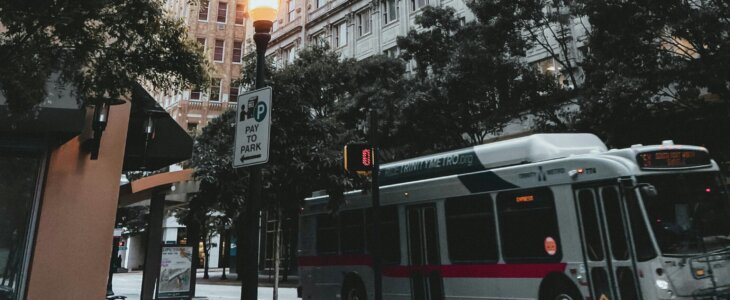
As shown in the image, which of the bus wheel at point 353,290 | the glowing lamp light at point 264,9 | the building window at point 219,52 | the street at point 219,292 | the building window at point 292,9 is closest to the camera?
the glowing lamp light at point 264,9

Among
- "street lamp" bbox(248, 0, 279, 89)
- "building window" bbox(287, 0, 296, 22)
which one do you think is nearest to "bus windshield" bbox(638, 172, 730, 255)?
"street lamp" bbox(248, 0, 279, 89)

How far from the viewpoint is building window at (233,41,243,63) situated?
47.6m

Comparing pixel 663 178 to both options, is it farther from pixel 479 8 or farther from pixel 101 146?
pixel 479 8

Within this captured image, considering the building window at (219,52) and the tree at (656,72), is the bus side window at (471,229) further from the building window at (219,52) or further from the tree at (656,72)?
the building window at (219,52)

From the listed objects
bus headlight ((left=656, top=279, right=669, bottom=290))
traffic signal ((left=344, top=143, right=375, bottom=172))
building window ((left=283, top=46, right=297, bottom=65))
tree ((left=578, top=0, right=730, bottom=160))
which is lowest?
bus headlight ((left=656, top=279, right=669, bottom=290))

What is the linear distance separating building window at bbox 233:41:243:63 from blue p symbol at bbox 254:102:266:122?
43008 mm

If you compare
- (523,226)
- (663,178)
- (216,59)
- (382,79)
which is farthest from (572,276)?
(216,59)

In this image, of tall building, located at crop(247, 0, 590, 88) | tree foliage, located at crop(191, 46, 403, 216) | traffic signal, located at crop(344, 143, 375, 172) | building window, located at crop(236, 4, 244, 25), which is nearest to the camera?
traffic signal, located at crop(344, 143, 375, 172)

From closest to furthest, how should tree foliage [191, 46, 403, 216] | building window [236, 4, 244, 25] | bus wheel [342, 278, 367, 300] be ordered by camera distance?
bus wheel [342, 278, 367, 300], tree foliage [191, 46, 403, 216], building window [236, 4, 244, 25]

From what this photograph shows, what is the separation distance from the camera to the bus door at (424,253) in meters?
11.1

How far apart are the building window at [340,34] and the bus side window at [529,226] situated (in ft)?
84.0

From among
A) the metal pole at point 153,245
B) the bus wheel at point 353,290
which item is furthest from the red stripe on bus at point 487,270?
the metal pole at point 153,245

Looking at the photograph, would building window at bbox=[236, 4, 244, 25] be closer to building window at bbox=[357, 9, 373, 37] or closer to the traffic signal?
building window at bbox=[357, 9, 373, 37]

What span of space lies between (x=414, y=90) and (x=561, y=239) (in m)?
11.2
